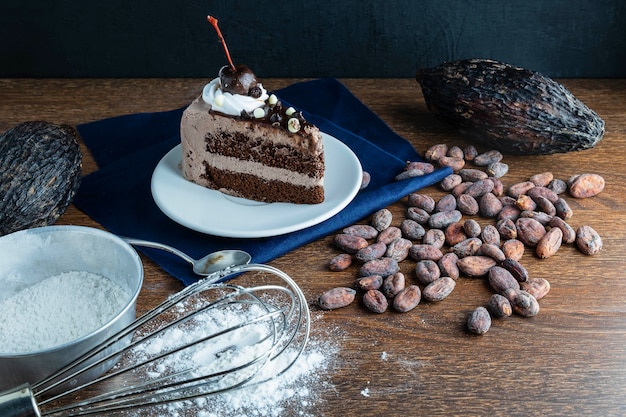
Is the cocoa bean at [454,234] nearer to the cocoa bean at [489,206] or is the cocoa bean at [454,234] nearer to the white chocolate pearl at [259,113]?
the cocoa bean at [489,206]

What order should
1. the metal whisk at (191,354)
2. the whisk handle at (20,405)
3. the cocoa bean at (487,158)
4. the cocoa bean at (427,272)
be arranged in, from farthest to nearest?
the cocoa bean at (487,158) < the cocoa bean at (427,272) < the metal whisk at (191,354) < the whisk handle at (20,405)

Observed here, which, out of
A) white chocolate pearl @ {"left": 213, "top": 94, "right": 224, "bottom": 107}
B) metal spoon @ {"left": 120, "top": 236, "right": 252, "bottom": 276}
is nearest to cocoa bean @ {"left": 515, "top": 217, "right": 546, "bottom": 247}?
metal spoon @ {"left": 120, "top": 236, "right": 252, "bottom": 276}

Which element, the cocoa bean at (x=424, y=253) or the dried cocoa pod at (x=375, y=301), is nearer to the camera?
the dried cocoa pod at (x=375, y=301)

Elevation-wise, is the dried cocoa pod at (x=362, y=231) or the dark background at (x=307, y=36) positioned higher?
the dark background at (x=307, y=36)

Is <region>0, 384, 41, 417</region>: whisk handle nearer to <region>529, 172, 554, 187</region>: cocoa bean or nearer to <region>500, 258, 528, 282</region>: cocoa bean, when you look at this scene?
<region>500, 258, 528, 282</region>: cocoa bean

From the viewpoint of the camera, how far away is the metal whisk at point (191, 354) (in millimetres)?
924

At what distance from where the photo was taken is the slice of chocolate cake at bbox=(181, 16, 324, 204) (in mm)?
1376

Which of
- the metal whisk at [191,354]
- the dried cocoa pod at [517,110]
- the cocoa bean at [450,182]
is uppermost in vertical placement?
the dried cocoa pod at [517,110]

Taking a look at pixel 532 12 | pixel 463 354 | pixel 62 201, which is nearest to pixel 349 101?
pixel 532 12

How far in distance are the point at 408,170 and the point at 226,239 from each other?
40 centimetres

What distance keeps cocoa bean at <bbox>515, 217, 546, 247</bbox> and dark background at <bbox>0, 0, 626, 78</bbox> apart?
67 centimetres

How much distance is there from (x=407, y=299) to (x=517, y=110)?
0.53 meters

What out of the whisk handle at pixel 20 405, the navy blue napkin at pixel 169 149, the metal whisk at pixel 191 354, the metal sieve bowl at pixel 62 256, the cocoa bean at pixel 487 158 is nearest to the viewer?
the whisk handle at pixel 20 405

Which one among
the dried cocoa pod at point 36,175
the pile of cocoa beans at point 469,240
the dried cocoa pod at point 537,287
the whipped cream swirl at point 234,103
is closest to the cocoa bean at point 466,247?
the pile of cocoa beans at point 469,240
